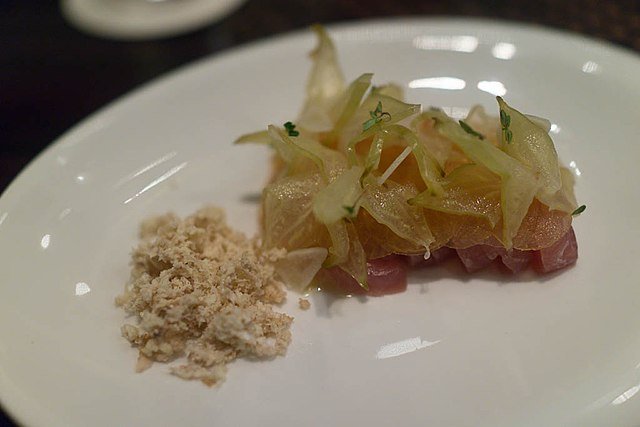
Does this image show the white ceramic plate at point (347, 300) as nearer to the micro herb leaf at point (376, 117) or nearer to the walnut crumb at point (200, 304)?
the walnut crumb at point (200, 304)

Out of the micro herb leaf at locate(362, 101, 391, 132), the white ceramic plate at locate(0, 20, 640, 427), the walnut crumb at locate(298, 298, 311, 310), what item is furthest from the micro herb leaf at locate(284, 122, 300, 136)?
the walnut crumb at locate(298, 298, 311, 310)

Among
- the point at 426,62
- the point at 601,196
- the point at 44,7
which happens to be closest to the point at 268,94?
the point at 426,62

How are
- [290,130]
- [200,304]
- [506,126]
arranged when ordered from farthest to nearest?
[290,130], [506,126], [200,304]

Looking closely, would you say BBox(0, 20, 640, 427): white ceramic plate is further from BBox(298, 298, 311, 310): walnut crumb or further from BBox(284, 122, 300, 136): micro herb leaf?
BBox(284, 122, 300, 136): micro herb leaf

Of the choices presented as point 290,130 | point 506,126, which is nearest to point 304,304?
point 290,130

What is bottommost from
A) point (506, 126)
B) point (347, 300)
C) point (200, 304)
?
point (347, 300)

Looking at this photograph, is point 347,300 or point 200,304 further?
point 347,300

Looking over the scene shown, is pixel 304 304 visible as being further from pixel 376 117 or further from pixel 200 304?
pixel 376 117
